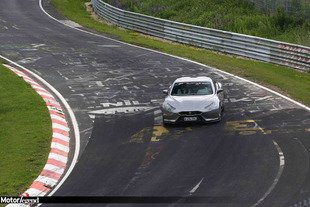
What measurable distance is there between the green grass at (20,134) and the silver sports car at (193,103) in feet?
13.6

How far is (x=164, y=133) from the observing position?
2056cm

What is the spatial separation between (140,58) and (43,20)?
17587 millimetres

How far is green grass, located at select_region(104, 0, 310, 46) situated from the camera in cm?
3794

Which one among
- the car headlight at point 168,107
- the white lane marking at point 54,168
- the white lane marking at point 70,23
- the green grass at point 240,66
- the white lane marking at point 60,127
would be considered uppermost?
the car headlight at point 168,107

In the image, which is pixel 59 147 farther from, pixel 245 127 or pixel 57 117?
pixel 245 127

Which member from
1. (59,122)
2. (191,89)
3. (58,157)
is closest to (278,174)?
(58,157)

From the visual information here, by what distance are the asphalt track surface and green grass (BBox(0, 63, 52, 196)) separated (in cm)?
123

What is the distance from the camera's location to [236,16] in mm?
42219

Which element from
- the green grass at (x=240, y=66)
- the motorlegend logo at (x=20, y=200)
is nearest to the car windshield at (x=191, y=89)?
the green grass at (x=240, y=66)

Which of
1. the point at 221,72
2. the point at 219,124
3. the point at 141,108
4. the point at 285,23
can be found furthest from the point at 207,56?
the point at 219,124

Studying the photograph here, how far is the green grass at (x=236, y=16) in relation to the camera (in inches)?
1494

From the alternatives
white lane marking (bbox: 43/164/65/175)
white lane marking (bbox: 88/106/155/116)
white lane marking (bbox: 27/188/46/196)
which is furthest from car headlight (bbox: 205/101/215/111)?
white lane marking (bbox: 27/188/46/196)

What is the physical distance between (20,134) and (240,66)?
45.8ft

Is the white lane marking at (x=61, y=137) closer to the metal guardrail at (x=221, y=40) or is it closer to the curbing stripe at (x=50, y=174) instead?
the curbing stripe at (x=50, y=174)
